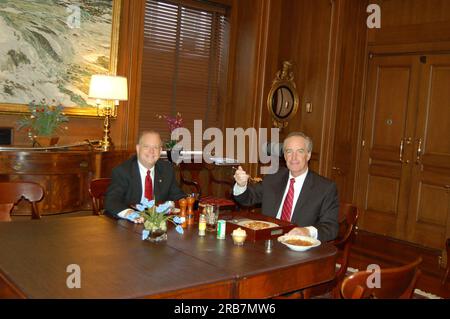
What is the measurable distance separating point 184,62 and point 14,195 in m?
3.68

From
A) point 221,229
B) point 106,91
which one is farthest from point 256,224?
point 106,91

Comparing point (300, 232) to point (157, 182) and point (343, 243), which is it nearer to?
point (343, 243)

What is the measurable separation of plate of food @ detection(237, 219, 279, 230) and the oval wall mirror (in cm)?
403

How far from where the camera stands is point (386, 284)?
5.73 ft

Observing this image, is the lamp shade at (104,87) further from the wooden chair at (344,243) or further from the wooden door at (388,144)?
the wooden door at (388,144)

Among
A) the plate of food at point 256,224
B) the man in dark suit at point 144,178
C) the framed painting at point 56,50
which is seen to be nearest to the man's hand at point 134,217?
the man in dark suit at point 144,178

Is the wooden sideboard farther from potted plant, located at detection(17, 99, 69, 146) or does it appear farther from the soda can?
the soda can

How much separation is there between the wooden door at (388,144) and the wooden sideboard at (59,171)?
3.55m

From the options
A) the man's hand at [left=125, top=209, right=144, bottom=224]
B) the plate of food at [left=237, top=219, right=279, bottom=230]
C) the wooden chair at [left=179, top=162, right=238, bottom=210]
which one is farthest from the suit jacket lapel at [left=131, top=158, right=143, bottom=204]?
the wooden chair at [left=179, top=162, right=238, bottom=210]

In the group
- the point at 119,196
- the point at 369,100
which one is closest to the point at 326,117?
the point at 369,100

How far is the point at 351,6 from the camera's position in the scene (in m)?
6.53

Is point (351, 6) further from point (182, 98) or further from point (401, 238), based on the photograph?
point (401, 238)

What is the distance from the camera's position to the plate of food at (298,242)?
2404mm
